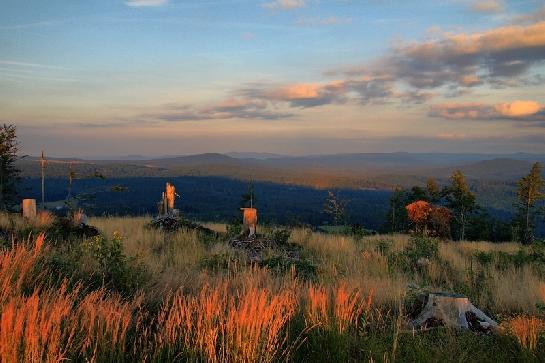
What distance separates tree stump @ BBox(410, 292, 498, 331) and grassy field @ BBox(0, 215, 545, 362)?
0.78ft

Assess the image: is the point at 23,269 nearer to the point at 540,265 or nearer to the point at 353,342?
the point at 353,342

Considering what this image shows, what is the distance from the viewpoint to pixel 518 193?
48.1 metres

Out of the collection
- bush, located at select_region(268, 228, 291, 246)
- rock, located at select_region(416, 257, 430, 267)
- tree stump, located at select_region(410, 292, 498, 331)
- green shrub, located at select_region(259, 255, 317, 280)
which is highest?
tree stump, located at select_region(410, 292, 498, 331)

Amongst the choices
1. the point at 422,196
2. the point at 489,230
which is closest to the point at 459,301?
the point at 422,196

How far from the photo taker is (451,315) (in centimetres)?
576

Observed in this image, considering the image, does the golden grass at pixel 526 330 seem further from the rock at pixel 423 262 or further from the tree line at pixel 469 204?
the tree line at pixel 469 204

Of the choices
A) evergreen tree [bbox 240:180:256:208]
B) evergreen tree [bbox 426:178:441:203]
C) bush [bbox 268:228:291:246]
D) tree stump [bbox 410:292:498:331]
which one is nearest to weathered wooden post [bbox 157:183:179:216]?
evergreen tree [bbox 240:180:256:208]

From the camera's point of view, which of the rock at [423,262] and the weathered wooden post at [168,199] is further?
the weathered wooden post at [168,199]

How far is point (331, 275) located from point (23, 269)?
502cm

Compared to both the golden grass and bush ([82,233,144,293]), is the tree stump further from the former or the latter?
bush ([82,233,144,293])

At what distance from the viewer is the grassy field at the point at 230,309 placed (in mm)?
3770

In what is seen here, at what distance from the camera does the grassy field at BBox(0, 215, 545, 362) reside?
148 inches

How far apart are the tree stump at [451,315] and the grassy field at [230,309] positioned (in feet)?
0.78

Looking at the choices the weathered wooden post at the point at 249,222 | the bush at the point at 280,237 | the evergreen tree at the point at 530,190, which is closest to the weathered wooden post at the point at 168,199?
the weathered wooden post at the point at 249,222
